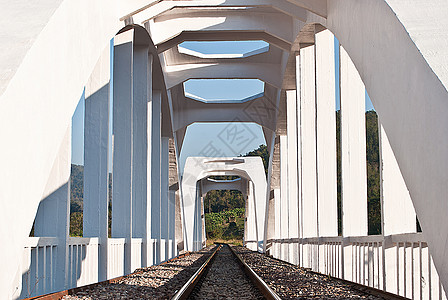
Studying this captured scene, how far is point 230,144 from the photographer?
31453 millimetres

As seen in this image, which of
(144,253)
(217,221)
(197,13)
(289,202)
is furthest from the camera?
(217,221)

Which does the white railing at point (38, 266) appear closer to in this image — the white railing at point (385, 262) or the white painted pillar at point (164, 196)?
the white railing at point (385, 262)

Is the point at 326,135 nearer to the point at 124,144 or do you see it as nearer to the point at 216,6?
the point at 216,6

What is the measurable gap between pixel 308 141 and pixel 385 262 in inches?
307

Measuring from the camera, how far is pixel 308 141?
550 inches

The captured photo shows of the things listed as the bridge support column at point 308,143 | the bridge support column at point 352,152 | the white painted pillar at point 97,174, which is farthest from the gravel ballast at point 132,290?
the bridge support column at point 308,143

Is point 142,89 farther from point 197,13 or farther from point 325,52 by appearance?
point 325,52

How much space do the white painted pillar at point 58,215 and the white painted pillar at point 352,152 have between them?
433cm

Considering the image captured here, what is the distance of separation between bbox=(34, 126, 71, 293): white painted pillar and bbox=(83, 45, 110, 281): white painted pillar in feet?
5.71

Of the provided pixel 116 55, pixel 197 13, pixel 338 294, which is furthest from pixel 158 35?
pixel 338 294

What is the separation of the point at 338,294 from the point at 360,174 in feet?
9.25

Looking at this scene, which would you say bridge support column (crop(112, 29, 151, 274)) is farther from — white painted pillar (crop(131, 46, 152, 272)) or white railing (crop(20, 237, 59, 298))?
white railing (crop(20, 237, 59, 298))

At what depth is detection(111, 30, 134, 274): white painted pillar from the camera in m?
10.7

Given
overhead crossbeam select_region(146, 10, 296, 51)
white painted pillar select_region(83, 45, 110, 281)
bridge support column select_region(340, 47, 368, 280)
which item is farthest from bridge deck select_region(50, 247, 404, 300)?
overhead crossbeam select_region(146, 10, 296, 51)
